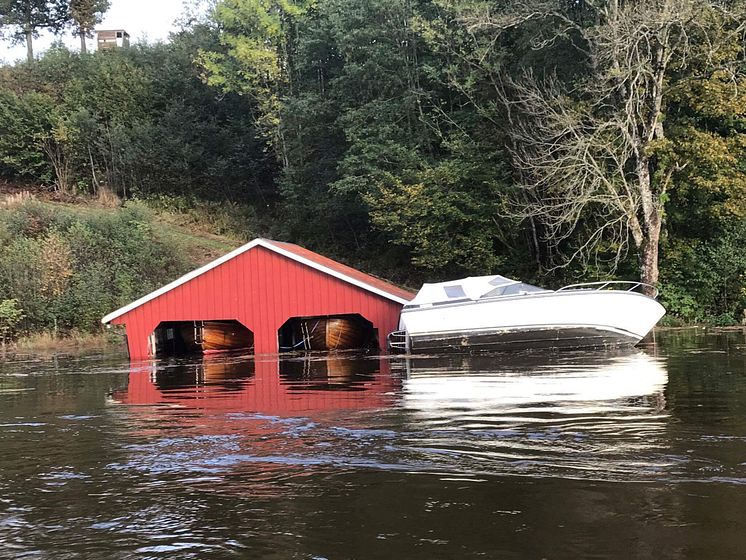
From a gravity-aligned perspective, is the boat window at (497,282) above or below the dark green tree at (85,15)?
below

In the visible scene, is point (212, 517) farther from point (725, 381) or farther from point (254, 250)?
point (254, 250)

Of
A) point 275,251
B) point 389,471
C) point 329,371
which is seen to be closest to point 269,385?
point 329,371

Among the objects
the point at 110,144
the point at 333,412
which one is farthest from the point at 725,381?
the point at 110,144

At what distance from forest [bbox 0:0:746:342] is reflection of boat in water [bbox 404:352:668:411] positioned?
9035 millimetres

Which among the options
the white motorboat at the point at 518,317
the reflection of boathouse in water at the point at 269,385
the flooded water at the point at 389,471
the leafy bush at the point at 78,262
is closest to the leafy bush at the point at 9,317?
the leafy bush at the point at 78,262

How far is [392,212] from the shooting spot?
96.1 ft

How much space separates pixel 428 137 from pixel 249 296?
1391cm

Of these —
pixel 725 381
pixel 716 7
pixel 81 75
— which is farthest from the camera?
pixel 81 75

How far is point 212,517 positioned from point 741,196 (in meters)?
21.6

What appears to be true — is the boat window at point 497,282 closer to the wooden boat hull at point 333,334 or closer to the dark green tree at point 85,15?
the wooden boat hull at point 333,334

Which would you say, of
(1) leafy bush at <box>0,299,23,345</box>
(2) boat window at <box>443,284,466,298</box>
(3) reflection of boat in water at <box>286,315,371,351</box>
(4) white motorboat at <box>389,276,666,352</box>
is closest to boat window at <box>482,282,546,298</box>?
(4) white motorboat at <box>389,276,666,352</box>

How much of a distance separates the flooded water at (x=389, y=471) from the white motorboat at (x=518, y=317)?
4376 millimetres

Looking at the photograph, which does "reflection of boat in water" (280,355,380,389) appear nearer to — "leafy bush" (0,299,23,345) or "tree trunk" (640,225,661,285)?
"tree trunk" (640,225,661,285)

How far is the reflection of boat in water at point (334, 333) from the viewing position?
2178cm
